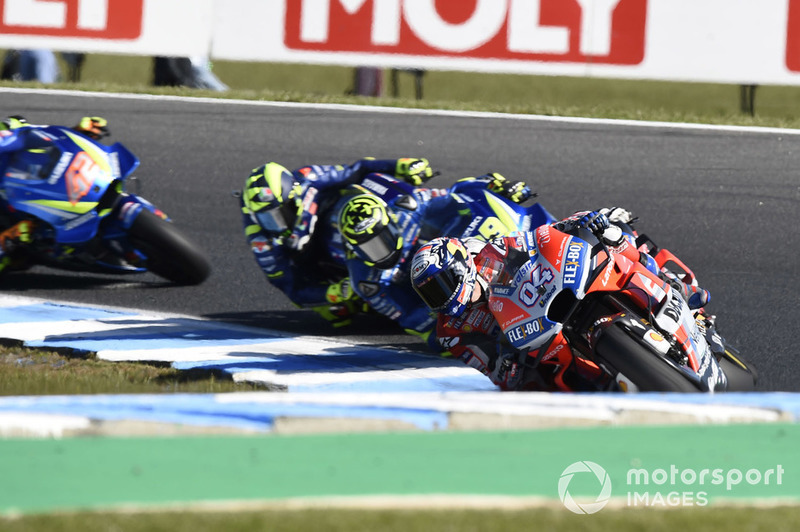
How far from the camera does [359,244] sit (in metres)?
6.63

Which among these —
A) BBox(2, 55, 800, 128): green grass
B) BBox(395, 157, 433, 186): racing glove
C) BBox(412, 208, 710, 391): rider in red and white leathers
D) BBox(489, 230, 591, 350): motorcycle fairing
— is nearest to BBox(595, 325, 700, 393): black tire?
BBox(489, 230, 591, 350): motorcycle fairing

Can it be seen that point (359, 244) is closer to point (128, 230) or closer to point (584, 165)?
point (128, 230)

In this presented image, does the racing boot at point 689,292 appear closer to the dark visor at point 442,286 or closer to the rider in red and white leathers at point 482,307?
the rider in red and white leathers at point 482,307

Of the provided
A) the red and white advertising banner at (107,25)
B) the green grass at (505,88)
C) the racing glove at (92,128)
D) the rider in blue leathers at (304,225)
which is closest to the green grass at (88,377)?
the rider in blue leathers at (304,225)

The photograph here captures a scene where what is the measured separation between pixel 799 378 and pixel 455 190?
2.32 m

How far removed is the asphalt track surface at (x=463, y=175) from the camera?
792cm

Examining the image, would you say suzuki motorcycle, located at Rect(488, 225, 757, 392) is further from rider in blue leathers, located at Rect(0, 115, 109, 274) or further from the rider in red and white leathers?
rider in blue leathers, located at Rect(0, 115, 109, 274)

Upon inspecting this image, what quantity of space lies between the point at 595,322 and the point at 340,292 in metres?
2.36

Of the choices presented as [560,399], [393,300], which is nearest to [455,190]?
[393,300]

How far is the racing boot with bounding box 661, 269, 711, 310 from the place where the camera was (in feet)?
20.4

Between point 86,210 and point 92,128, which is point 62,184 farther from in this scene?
point 92,128

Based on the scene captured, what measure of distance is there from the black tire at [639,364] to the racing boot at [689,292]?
119cm

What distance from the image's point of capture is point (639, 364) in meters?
5.02

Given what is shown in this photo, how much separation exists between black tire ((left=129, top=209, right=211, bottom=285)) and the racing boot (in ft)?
11.0
